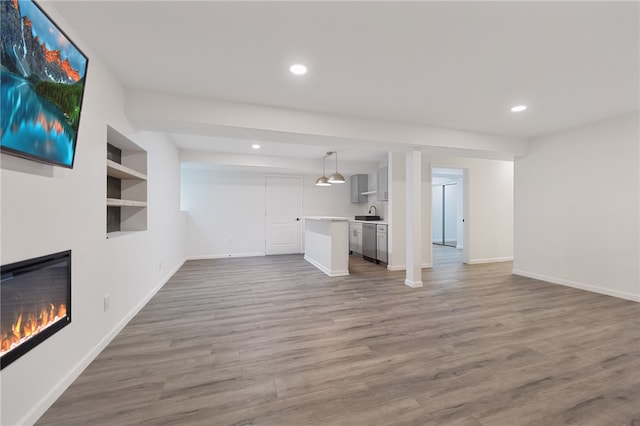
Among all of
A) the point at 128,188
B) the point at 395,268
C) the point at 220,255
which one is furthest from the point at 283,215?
the point at 128,188

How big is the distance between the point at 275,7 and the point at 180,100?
1.72 meters

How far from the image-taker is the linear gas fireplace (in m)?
1.30

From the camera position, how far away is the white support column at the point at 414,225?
408 cm

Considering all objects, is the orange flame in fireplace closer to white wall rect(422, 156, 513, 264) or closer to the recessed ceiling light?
the recessed ceiling light

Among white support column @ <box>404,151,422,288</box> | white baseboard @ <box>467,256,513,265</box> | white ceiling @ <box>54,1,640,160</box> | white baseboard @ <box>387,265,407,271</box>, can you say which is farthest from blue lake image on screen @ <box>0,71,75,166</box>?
white baseboard @ <box>467,256,513,265</box>

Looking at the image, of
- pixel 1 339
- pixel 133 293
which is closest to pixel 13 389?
pixel 1 339

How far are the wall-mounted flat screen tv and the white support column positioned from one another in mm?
3912

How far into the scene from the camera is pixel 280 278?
4617 mm

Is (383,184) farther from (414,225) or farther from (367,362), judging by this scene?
(367,362)

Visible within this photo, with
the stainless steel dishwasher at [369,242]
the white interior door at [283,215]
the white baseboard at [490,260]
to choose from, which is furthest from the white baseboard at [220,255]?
the white baseboard at [490,260]

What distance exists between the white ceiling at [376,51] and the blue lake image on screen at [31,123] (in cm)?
74

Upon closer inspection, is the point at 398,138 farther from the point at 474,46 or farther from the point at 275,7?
the point at 275,7

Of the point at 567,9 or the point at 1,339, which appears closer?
the point at 1,339

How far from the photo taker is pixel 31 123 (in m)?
1.33
